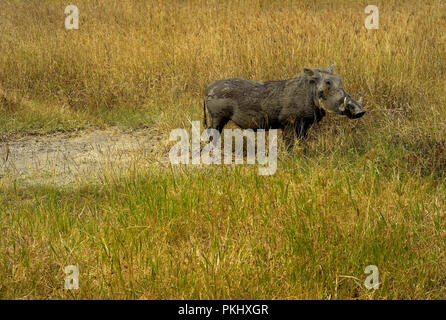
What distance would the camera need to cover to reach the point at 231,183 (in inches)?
144

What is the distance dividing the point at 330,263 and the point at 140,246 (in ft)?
3.41

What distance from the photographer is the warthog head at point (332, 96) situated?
399 centimetres

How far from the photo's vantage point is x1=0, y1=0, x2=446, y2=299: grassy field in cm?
263

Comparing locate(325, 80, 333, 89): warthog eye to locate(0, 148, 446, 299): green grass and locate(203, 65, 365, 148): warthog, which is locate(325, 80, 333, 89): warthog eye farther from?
locate(0, 148, 446, 299): green grass
